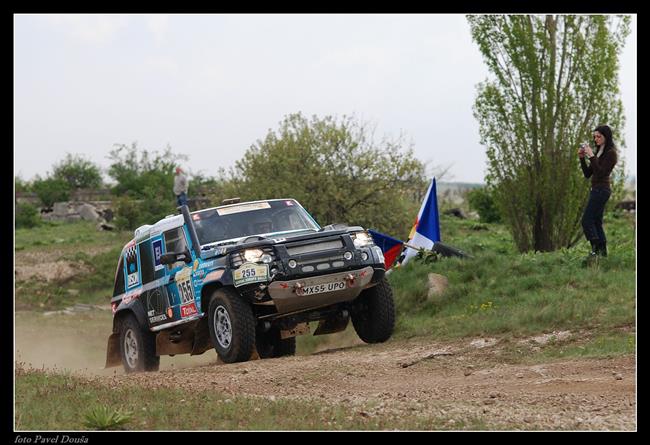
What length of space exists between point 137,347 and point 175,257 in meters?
2.01

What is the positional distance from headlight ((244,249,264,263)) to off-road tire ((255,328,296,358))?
4.74 feet

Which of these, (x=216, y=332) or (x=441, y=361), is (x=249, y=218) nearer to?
(x=216, y=332)

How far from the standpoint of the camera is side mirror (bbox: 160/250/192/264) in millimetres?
13038

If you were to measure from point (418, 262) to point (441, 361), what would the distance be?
602cm

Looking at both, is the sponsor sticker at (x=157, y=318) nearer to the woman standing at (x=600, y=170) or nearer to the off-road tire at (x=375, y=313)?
the off-road tire at (x=375, y=313)

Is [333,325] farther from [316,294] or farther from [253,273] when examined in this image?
[253,273]

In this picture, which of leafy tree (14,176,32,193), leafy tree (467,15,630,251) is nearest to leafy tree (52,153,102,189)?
leafy tree (14,176,32,193)

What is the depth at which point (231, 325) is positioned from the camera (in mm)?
12219

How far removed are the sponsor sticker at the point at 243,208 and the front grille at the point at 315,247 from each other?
1.57 meters

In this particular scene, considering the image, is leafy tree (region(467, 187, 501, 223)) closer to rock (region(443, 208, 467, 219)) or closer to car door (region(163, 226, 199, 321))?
rock (region(443, 208, 467, 219))

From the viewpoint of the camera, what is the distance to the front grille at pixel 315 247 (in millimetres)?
12328

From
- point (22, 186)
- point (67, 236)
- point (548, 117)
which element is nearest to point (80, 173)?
point (22, 186)

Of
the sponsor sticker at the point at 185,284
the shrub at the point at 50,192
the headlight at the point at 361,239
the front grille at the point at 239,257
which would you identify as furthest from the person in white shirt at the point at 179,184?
the shrub at the point at 50,192
